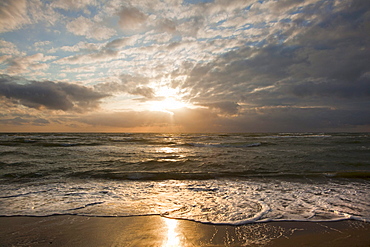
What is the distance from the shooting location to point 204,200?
20.1ft

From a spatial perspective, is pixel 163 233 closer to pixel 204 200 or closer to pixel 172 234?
pixel 172 234

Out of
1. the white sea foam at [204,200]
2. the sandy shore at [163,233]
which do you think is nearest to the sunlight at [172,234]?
the sandy shore at [163,233]

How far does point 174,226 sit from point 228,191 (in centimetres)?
344

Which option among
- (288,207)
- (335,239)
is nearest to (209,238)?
(335,239)

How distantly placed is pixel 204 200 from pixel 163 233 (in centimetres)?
239

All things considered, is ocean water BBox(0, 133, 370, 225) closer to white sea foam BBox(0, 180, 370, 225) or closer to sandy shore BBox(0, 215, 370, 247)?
white sea foam BBox(0, 180, 370, 225)

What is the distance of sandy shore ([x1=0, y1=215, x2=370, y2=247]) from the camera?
12.0ft

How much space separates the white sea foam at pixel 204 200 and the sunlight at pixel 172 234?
0.33m

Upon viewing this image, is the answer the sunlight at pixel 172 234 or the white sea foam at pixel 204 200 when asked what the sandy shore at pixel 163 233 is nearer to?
the sunlight at pixel 172 234

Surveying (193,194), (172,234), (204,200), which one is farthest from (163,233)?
(193,194)

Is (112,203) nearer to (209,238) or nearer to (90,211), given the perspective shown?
(90,211)

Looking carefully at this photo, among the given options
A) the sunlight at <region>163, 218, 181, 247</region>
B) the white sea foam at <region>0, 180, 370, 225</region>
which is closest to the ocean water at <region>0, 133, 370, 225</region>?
the white sea foam at <region>0, 180, 370, 225</region>

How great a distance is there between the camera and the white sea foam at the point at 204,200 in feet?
16.5

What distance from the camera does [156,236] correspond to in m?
→ 3.87
